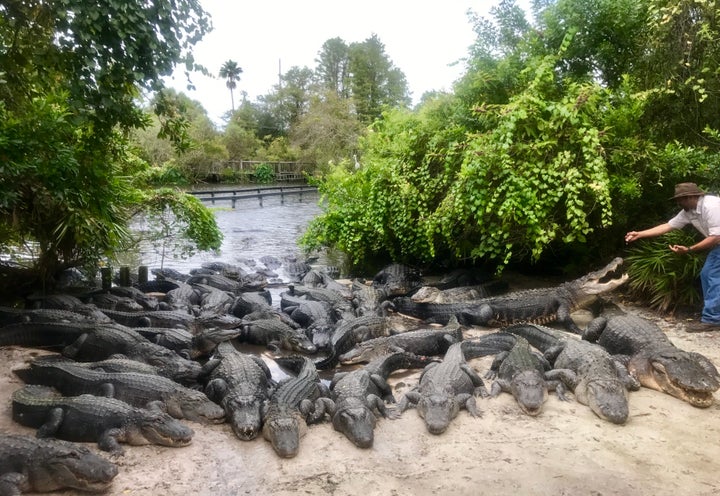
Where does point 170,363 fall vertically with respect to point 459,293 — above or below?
below

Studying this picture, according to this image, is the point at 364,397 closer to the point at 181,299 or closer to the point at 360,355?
the point at 360,355

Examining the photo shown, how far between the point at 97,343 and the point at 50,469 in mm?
2848

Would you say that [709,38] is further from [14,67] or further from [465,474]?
[14,67]

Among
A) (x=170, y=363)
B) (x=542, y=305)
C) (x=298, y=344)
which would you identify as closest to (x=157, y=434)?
(x=170, y=363)

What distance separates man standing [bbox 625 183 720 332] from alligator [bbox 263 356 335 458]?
474cm

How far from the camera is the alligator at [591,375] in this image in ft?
13.6

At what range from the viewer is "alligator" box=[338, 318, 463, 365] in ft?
19.6

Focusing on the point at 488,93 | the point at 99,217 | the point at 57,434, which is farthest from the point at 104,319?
the point at 488,93

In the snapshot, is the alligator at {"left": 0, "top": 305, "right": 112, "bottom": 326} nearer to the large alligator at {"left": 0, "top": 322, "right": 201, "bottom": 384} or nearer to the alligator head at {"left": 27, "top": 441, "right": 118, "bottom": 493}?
the large alligator at {"left": 0, "top": 322, "right": 201, "bottom": 384}

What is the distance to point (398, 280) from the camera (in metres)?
9.77

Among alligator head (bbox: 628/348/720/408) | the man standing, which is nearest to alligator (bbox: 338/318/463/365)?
alligator head (bbox: 628/348/720/408)

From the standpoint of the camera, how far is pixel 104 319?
664cm

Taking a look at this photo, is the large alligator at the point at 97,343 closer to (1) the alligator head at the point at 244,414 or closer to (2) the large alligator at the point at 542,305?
(1) the alligator head at the point at 244,414

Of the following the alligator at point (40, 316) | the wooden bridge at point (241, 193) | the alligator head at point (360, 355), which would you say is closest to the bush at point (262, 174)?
the wooden bridge at point (241, 193)
